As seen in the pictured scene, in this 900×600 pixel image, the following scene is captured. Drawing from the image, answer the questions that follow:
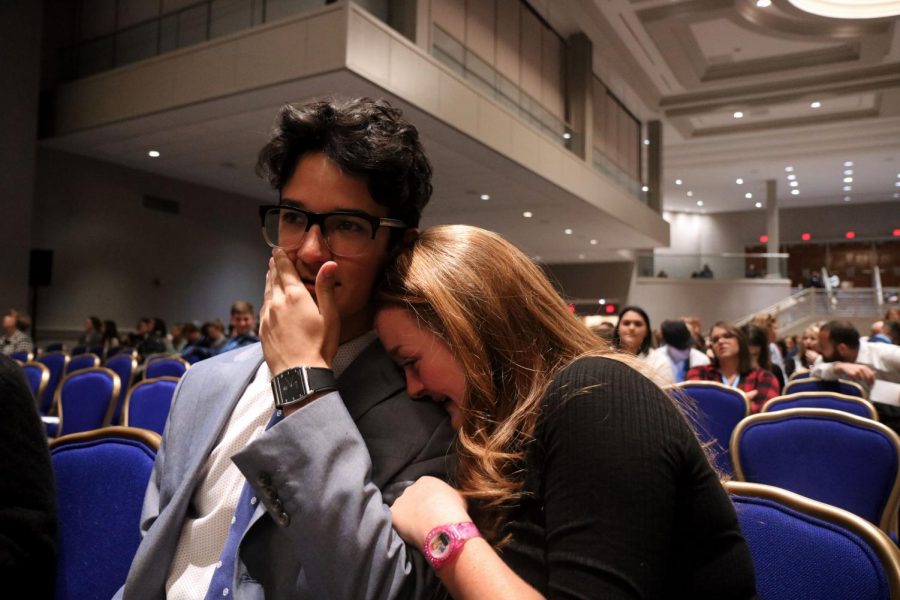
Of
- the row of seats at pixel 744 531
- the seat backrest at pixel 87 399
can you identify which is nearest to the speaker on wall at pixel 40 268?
the seat backrest at pixel 87 399

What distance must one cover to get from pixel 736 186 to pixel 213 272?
17.1 m

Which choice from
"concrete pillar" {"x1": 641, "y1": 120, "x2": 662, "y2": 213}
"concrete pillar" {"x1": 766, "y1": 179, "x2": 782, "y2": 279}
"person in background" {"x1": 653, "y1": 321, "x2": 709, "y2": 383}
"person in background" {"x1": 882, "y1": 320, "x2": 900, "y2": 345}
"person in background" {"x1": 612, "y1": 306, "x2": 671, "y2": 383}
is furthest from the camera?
"concrete pillar" {"x1": 766, "y1": 179, "x2": 782, "y2": 279}

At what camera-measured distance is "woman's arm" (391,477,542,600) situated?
777 millimetres

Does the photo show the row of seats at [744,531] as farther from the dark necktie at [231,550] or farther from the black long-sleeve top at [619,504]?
the dark necktie at [231,550]

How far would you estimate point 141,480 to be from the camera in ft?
4.63

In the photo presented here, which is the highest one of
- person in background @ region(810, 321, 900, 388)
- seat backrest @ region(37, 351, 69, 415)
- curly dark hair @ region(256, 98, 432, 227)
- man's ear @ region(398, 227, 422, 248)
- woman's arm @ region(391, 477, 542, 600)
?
curly dark hair @ region(256, 98, 432, 227)

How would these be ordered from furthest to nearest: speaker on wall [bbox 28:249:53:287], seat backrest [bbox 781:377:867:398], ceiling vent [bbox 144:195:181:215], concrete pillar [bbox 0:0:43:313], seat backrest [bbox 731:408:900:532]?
ceiling vent [bbox 144:195:181:215] < speaker on wall [bbox 28:249:53:287] < concrete pillar [bbox 0:0:43:313] < seat backrest [bbox 781:377:867:398] < seat backrest [bbox 731:408:900:532]

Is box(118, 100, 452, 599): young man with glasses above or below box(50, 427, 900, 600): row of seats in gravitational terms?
above

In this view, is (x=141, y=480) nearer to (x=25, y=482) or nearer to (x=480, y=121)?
(x=25, y=482)

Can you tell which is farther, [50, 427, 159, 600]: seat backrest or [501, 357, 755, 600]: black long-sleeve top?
[50, 427, 159, 600]: seat backrest

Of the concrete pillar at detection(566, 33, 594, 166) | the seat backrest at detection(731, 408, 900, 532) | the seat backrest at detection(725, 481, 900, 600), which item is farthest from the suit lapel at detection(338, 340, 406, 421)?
the concrete pillar at detection(566, 33, 594, 166)

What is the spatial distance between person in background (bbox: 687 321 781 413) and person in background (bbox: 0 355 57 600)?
3887mm

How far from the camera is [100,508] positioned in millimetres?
1403

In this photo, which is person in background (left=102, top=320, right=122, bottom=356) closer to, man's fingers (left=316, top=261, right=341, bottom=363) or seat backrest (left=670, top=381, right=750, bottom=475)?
seat backrest (left=670, top=381, right=750, bottom=475)
